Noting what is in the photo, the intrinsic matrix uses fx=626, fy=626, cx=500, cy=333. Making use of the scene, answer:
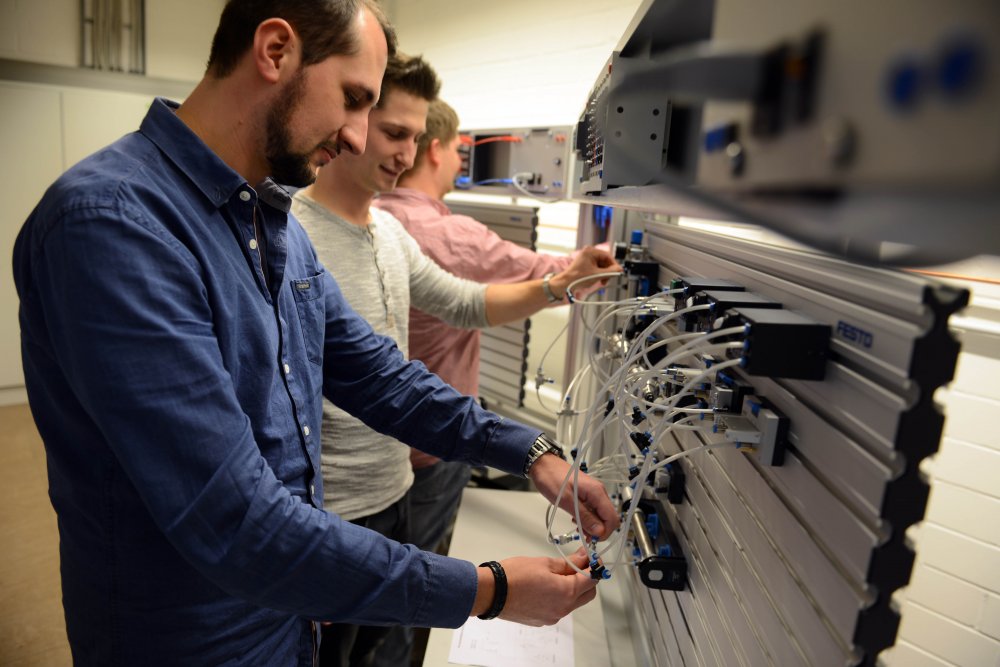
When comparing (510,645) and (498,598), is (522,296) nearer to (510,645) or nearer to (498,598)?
(510,645)

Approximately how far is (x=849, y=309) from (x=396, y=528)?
1.38m

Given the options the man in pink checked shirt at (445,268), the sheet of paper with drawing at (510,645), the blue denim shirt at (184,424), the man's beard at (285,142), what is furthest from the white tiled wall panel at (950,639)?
the man's beard at (285,142)

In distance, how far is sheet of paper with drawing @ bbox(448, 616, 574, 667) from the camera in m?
1.20

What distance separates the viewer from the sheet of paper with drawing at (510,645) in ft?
3.93

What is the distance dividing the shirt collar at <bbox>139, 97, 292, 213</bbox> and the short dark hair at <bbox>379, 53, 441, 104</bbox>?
2.77 feet

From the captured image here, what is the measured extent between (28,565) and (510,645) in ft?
8.33

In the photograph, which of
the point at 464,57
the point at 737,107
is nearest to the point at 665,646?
the point at 737,107

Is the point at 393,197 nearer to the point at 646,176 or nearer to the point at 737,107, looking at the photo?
the point at 646,176

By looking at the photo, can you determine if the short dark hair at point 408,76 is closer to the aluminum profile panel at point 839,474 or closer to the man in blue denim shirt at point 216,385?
the man in blue denim shirt at point 216,385

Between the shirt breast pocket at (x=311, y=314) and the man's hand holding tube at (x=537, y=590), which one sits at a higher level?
the shirt breast pocket at (x=311, y=314)

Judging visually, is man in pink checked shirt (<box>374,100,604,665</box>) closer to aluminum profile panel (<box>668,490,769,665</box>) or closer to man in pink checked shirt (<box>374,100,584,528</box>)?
man in pink checked shirt (<box>374,100,584,528</box>)

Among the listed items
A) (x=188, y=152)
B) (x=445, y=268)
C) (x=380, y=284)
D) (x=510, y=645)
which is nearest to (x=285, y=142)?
(x=188, y=152)

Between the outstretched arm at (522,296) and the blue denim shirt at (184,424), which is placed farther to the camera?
the outstretched arm at (522,296)

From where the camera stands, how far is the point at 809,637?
0.58m
